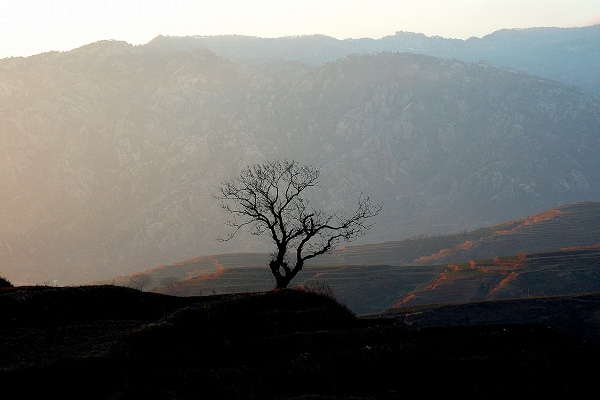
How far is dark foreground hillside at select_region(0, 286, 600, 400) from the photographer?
82.1 feet

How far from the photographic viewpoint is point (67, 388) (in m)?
23.7

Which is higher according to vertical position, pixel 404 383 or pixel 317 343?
pixel 317 343

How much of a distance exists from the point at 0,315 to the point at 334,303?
72.2 feet

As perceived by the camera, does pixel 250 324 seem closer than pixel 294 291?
Yes

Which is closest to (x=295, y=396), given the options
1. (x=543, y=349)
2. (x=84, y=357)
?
(x=84, y=357)

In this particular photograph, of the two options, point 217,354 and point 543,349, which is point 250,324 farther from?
point 543,349

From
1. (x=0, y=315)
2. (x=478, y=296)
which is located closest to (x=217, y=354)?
(x=0, y=315)

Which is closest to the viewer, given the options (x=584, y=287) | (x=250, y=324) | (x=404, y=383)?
(x=404, y=383)

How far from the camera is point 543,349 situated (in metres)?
32.2

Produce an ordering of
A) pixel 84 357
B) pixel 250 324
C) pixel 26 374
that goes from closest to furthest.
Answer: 1. pixel 26 374
2. pixel 84 357
3. pixel 250 324

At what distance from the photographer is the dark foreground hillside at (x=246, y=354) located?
25031 mm

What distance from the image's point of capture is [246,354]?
30797 millimetres

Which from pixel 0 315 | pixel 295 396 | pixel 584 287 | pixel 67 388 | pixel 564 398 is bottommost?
pixel 584 287

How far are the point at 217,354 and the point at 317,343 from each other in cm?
545
